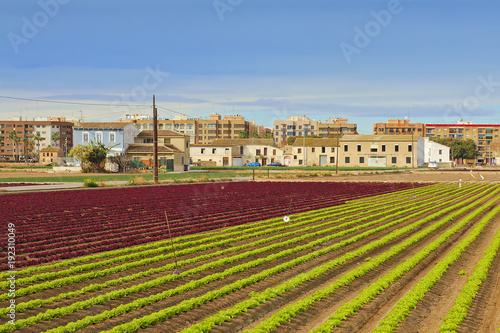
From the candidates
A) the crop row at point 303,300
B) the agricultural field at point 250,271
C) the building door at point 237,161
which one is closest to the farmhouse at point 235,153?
the building door at point 237,161

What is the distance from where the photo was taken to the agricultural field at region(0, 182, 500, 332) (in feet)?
36.3

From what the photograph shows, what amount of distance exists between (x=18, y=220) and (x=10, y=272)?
10.6 m

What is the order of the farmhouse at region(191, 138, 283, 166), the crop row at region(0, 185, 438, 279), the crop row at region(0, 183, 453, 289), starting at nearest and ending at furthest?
the crop row at region(0, 183, 453, 289) → the crop row at region(0, 185, 438, 279) → the farmhouse at region(191, 138, 283, 166)

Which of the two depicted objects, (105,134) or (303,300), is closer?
(303,300)

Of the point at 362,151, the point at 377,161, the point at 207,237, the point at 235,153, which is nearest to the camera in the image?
the point at 207,237

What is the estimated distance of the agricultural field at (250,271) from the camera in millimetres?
11062

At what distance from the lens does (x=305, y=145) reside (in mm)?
124500

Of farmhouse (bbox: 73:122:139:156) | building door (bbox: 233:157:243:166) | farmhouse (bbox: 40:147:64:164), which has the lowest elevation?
building door (bbox: 233:157:243:166)

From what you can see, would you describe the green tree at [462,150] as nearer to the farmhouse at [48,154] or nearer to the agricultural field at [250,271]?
the farmhouse at [48,154]

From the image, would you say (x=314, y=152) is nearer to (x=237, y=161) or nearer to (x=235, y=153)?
(x=237, y=161)

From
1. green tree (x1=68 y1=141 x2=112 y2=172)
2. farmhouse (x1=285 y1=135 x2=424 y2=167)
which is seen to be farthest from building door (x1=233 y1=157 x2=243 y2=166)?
green tree (x1=68 y1=141 x2=112 y2=172)

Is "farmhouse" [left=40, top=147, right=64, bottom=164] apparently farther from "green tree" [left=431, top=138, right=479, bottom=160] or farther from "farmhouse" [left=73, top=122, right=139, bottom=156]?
"green tree" [left=431, top=138, right=479, bottom=160]

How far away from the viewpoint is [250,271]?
1551cm

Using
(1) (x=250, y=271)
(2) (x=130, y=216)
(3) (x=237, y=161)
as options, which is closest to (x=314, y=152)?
(3) (x=237, y=161)
